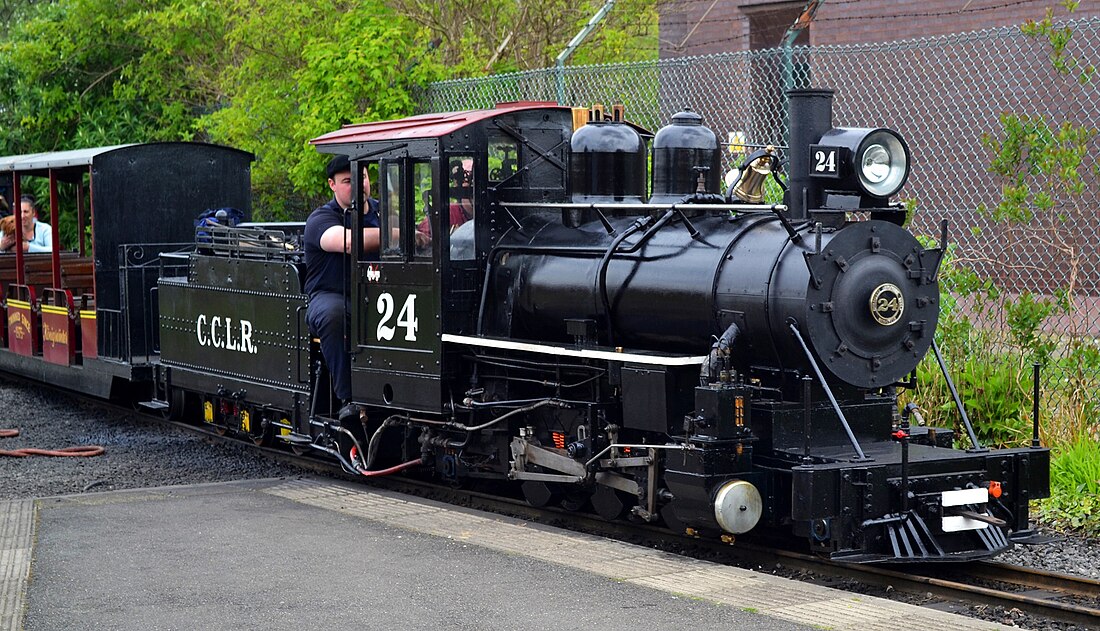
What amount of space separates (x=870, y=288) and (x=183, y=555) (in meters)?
3.84

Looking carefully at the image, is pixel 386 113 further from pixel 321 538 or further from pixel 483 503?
pixel 321 538

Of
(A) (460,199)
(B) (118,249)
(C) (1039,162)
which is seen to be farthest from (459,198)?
(B) (118,249)

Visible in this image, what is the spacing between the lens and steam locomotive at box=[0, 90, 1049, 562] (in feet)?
22.2

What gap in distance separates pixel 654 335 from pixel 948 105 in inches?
262

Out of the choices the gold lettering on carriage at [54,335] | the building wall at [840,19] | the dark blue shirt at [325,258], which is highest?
the building wall at [840,19]

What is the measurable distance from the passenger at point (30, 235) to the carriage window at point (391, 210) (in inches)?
315

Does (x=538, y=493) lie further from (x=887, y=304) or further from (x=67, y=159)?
(x=67, y=159)

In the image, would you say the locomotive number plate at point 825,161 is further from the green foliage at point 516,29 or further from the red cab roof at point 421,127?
the green foliage at point 516,29

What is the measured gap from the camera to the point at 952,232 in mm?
11531

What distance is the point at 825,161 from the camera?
22.6 feet

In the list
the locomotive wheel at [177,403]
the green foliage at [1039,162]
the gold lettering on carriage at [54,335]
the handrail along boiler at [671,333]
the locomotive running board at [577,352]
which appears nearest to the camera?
the handrail along boiler at [671,333]

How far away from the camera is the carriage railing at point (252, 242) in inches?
405

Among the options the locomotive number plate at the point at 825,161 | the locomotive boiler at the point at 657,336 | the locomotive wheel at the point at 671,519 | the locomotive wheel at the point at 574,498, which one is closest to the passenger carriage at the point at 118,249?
the locomotive boiler at the point at 657,336

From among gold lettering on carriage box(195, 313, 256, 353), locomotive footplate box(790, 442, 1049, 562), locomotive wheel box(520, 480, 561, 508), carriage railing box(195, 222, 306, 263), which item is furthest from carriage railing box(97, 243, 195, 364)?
locomotive footplate box(790, 442, 1049, 562)
